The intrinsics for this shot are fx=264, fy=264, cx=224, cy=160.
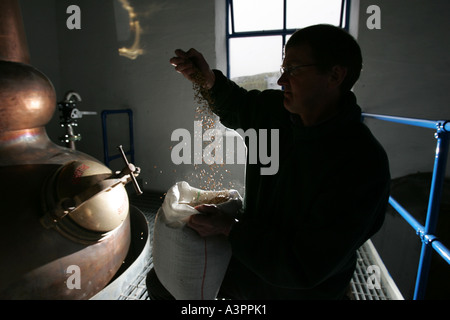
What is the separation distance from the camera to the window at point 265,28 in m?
3.00

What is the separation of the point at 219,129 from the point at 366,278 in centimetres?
201

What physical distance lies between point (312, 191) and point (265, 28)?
2.82 m

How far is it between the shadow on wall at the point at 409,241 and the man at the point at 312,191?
7.57 feet

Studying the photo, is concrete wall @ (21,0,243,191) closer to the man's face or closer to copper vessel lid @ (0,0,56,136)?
copper vessel lid @ (0,0,56,136)

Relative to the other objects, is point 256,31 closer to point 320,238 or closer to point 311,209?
point 311,209

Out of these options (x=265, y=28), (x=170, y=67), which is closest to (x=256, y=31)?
(x=265, y=28)

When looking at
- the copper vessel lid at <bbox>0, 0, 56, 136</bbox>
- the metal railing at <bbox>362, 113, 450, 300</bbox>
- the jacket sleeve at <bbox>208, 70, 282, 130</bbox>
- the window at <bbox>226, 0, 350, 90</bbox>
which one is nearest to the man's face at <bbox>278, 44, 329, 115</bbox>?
the jacket sleeve at <bbox>208, 70, 282, 130</bbox>

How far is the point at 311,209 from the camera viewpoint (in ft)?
2.80

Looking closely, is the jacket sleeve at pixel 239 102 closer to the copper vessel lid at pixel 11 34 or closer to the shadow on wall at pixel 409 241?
the copper vessel lid at pixel 11 34

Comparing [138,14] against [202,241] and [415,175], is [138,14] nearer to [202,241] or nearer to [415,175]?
[202,241]

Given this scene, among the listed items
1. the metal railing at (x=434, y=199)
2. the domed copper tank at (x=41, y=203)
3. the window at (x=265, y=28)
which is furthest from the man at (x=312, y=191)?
the window at (x=265, y=28)

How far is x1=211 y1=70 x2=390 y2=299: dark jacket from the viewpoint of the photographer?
0.75m

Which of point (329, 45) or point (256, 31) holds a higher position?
point (256, 31)

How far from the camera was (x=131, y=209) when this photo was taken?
2152 mm
